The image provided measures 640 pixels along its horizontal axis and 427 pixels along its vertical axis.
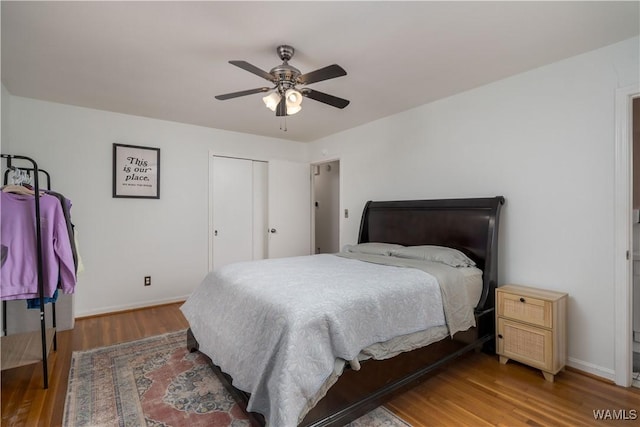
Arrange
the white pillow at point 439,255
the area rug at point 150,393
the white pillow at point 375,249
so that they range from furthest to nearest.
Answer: the white pillow at point 375,249 < the white pillow at point 439,255 < the area rug at point 150,393

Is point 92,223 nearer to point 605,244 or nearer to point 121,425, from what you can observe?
point 121,425

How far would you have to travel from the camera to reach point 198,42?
2166 millimetres

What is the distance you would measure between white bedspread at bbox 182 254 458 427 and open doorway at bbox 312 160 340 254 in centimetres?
364

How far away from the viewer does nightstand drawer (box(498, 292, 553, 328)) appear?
2.25 meters

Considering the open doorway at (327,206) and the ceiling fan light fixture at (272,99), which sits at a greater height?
the ceiling fan light fixture at (272,99)

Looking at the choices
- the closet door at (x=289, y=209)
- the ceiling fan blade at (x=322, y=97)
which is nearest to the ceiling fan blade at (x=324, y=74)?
the ceiling fan blade at (x=322, y=97)

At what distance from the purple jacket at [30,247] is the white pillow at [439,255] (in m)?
2.75

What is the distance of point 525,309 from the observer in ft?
7.79

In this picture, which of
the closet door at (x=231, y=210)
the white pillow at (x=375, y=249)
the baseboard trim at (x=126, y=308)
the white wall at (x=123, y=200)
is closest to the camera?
the white pillow at (x=375, y=249)

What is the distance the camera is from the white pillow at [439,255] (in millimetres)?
2614

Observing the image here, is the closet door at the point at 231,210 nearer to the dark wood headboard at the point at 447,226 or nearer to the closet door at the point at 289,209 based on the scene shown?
the closet door at the point at 289,209

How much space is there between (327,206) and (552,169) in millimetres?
4165

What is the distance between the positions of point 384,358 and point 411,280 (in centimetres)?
57

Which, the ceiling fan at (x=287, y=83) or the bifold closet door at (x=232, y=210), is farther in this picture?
the bifold closet door at (x=232, y=210)
